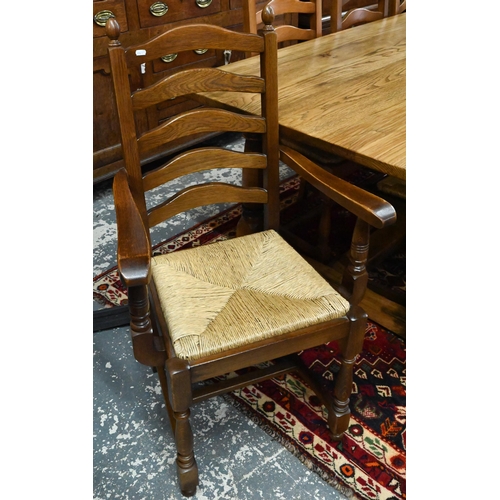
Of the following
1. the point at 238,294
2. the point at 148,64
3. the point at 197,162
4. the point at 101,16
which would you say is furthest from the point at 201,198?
the point at 148,64

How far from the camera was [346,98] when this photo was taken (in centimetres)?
149

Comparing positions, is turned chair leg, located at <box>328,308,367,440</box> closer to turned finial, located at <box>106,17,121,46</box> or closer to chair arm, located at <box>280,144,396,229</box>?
chair arm, located at <box>280,144,396,229</box>

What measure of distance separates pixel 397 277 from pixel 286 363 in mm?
758

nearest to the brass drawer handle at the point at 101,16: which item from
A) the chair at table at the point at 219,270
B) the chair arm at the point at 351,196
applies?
the chair at table at the point at 219,270

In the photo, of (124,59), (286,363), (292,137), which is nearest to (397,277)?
(286,363)

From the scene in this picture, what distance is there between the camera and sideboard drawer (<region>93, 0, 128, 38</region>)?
87.4 inches

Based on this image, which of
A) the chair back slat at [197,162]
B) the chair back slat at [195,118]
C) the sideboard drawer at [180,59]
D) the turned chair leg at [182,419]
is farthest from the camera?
the sideboard drawer at [180,59]

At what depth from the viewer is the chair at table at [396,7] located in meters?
2.42

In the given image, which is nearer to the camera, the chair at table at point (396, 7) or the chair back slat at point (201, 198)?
the chair back slat at point (201, 198)

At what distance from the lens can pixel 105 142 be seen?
A: 8.41 ft

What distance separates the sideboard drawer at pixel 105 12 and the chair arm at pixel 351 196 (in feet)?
4.64

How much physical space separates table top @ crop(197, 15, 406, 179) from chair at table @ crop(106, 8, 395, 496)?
0.30ft

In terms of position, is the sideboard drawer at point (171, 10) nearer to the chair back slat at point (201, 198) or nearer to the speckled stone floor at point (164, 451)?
the chair back slat at point (201, 198)

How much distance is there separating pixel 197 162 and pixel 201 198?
0.10 metres
